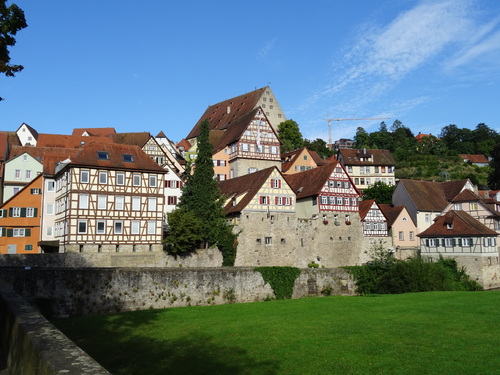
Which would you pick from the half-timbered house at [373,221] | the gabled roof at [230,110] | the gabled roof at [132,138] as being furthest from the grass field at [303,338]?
the gabled roof at [230,110]

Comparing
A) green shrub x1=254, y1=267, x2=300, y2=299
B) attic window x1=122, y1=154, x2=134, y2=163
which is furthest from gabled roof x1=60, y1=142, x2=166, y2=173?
green shrub x1=254, y1=267, x2=300, y2=299

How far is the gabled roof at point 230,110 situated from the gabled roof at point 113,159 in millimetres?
40731

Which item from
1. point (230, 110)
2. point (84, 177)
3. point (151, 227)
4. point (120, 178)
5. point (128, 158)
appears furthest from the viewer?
point (230, 110)

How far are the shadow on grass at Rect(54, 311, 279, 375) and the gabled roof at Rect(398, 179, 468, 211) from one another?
42.8 meters

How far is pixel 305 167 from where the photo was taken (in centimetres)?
6731

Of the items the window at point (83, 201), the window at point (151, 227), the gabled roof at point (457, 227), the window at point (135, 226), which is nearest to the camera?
the window at point (83, 201)

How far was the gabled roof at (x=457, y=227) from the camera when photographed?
47.7 m

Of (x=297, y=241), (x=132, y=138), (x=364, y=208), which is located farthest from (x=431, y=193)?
(x=132, y=138)

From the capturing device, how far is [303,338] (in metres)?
21.1

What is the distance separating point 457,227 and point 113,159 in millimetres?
33791

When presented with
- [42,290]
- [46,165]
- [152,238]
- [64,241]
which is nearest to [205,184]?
[152,238]

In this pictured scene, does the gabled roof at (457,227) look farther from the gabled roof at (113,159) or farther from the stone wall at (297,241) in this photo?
the gabled roof at (113,159)

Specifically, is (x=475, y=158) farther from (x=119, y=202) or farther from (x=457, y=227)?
(x=119, y=202)

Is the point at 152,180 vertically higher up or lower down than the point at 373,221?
higher up
